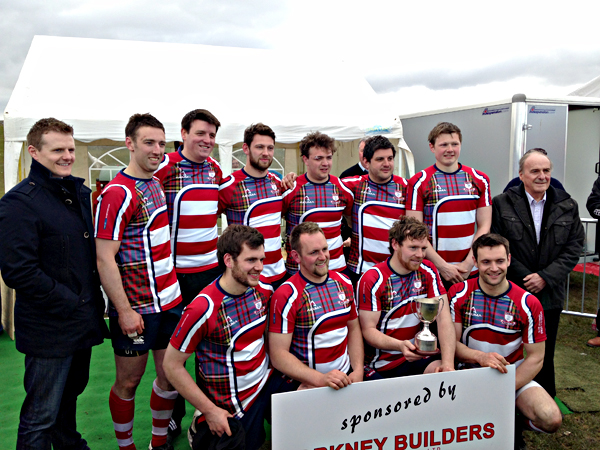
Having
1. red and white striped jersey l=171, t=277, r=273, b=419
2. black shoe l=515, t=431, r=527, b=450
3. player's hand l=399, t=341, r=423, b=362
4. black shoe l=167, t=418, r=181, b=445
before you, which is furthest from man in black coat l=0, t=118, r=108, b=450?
black shoe l=515, t=431, r=527, b=450

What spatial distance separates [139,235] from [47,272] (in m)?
0.46

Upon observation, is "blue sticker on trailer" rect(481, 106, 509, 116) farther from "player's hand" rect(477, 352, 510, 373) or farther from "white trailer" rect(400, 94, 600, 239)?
"player's hand" rect(477, 352, 510, 373)

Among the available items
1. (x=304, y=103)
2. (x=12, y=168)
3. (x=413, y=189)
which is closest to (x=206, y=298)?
(x=413, y=189)

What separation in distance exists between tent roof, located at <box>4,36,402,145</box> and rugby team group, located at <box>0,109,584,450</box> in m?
2.81

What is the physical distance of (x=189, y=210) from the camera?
110 inches

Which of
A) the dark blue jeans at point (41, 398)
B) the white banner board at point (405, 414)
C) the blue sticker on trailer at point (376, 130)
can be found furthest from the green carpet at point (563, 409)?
the blue sticker on trailer at point (376, 130)

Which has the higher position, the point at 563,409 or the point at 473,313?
the point at 473,313

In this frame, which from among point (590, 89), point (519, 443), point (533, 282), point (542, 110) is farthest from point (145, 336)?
point (590, 89)

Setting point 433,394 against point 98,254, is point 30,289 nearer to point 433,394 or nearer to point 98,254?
point 98,254

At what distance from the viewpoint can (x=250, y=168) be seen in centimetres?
305

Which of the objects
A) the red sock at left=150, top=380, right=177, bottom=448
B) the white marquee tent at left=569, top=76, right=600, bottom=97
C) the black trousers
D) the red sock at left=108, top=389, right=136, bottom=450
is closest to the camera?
the red sock at left=108, top=389, right=136, bottom=450

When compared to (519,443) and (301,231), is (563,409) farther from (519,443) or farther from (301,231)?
(301,231)

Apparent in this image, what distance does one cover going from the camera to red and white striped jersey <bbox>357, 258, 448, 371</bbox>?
2623 millimetres

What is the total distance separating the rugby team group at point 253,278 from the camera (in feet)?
7.04
